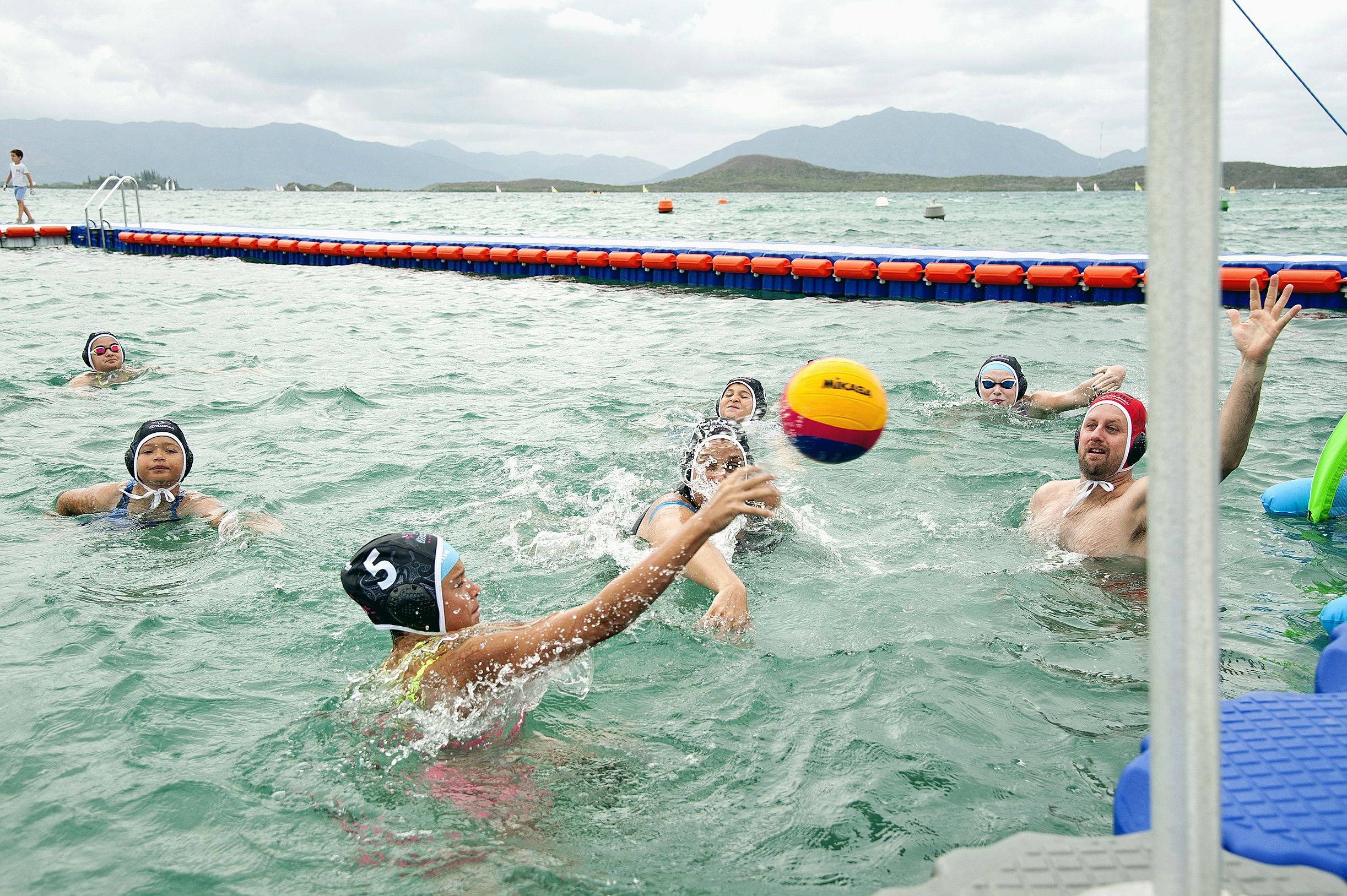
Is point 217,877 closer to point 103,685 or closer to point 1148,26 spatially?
point 103,685

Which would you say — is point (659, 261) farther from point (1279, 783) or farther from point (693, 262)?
point (1279, 783)

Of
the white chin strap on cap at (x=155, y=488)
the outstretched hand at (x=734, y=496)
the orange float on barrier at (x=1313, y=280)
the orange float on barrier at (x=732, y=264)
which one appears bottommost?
the white chin strap on cap at (x=155, y=488)

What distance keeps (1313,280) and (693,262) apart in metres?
10.9

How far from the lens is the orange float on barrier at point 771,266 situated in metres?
18.5

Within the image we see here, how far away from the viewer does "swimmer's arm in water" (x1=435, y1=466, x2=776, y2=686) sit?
3199mm

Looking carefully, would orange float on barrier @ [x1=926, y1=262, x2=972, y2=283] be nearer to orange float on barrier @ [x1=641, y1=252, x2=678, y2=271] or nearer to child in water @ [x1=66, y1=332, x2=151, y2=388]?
orange float on barrier @ [x1=641, y1=252, x2=678, y2=271]

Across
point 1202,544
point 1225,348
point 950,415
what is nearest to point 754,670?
point 1202,544

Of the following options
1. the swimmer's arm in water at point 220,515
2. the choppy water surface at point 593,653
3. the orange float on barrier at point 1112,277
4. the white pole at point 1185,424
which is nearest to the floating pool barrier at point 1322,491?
the choppy water surface at point 593,653

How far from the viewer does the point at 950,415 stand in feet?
33.5

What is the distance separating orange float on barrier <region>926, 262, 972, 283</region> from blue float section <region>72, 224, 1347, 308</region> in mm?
88

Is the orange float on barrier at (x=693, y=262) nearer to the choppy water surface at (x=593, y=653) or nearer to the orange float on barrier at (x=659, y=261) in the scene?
the orange float on barrier at (x=659, y=261)

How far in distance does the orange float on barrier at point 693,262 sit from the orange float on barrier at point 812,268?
1.99m

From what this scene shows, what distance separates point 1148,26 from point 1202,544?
810 millimetres

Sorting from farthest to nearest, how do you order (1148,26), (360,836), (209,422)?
1. (209,422)
2. (360,836)
3. (1148,26)
